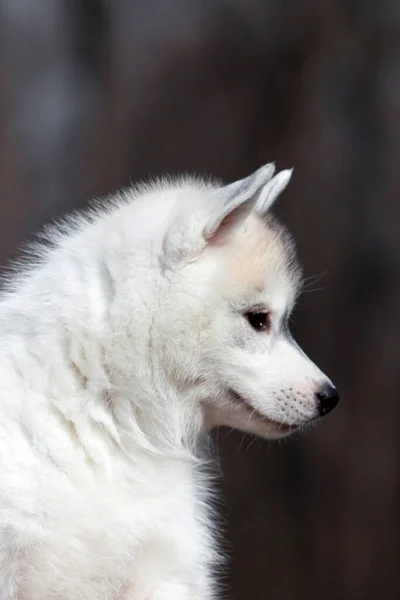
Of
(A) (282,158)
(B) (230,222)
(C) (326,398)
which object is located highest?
(A) (282,158)

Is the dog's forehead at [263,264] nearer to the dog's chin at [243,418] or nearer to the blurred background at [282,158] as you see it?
the dog's chin at [243,418]

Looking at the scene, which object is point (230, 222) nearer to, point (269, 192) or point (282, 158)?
point (269, 192)

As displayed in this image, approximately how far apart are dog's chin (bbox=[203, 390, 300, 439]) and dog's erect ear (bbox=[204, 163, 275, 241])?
184 mm

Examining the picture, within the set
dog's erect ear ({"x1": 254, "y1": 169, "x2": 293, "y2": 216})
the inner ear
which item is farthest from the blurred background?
the inner ear

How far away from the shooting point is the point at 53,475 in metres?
0.78

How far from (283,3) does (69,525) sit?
132 centimetres

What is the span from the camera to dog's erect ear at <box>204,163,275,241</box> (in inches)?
33.3

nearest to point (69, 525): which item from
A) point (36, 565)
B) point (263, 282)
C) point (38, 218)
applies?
point (36, 565)

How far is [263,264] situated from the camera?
92 cm

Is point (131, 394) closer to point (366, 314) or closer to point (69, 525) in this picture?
point (69, 525)

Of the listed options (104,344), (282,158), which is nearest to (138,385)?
(104,344)

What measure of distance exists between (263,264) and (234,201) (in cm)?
10

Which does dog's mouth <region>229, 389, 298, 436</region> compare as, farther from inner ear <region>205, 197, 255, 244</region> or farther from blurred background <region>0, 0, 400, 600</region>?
blurred background <region>0, 0, 400, 600</region>

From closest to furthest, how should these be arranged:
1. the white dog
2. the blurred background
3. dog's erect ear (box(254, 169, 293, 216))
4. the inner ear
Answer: the white dog < the inner ear < dog's erect ear (box(254, 169, 293, 216)) < the blurred background
